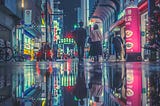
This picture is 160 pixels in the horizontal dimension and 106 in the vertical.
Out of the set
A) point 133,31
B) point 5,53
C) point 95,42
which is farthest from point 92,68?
point 133,31

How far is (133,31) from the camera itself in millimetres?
23562

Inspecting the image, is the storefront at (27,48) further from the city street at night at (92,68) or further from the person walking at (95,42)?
the person walking at (95,42)

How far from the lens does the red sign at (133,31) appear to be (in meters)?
23.5

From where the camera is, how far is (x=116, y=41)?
75.4 feet

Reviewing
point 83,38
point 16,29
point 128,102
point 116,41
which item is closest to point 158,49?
point 83,38

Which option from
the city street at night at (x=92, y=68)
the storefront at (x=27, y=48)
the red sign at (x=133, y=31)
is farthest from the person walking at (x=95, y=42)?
the storefront at (x=27, y=48)

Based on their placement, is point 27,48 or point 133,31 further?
point 27,48

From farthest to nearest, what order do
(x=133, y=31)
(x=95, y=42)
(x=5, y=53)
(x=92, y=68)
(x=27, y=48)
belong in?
(x=27, y=48)
(x=133, y=31)
(x=5, y=53)
(x=95, y=42)
(x=92, y=68)

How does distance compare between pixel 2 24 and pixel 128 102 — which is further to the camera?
pixel 2 24

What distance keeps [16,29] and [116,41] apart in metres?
19.0

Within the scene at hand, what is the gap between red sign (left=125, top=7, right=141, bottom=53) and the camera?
23516mm

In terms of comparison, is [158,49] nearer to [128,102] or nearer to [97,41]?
[97,41]

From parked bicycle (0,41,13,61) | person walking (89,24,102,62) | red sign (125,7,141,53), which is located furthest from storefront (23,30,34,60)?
person walking (89,24,102,62)

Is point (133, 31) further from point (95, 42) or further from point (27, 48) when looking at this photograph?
point (27, 48)
